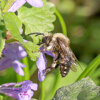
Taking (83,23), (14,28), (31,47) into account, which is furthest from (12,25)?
(83,23)

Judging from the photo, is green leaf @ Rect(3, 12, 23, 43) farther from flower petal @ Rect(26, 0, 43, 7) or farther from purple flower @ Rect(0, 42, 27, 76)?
purple flower @ Rect(0, 42, 27, 76)

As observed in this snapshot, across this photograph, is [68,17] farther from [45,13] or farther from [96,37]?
[45,13]

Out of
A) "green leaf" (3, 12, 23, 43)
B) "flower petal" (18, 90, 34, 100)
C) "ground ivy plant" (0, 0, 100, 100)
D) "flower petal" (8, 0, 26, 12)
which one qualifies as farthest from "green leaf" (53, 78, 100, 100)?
"flower petal" (8, 0, 26, 12)

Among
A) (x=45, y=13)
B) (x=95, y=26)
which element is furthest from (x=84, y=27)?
(x=45, y=13)

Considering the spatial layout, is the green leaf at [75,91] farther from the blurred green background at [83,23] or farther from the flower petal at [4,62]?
the blurred green background at [83,23]

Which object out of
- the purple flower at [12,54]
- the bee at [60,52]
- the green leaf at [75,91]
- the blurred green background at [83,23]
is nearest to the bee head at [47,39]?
the bee at [60,52]

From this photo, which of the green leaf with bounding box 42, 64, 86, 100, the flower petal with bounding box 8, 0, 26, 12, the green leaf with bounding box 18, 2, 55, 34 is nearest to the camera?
the flower petal with bounding box 8, 0, 26, 12

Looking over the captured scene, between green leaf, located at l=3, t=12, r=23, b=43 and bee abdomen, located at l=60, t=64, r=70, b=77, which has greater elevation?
green leaf, located at l=3, t=12, r=23, b=43
